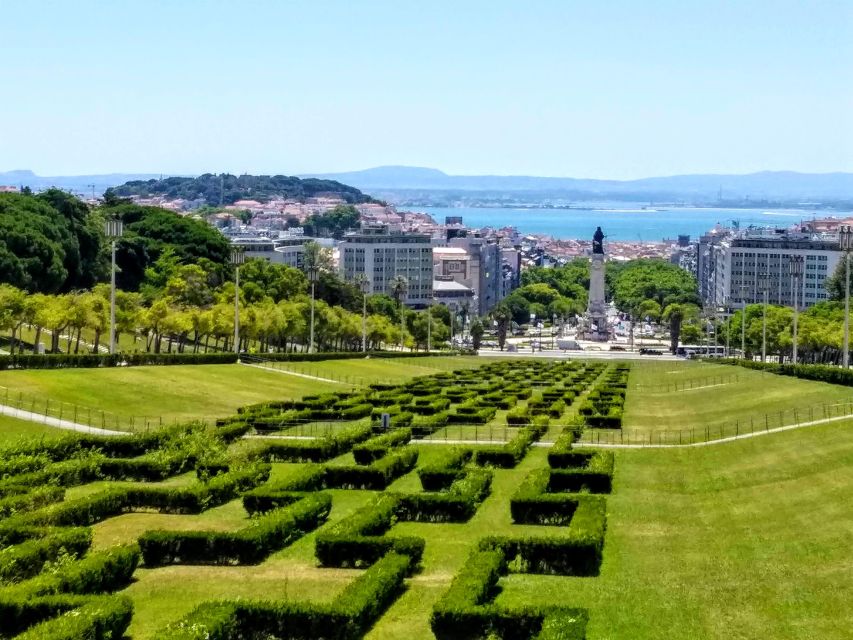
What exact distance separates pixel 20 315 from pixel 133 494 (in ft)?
160

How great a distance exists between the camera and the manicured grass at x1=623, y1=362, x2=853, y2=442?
2280 inches

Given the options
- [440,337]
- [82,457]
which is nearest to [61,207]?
[440,337]

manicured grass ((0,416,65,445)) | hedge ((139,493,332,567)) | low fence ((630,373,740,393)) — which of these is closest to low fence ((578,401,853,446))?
manicured grass ((0,416,65,445))

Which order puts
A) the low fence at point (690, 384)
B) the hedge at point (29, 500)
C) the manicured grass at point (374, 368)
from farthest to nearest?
the manicured grass at point (374, 368) → the low fence at point (690, 384) → the hedge at point (29, 500)

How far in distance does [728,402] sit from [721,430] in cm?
1551

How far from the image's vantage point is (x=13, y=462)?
39.7m

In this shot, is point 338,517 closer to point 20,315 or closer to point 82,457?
point 82,457

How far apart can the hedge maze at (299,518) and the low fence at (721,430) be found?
1.53m

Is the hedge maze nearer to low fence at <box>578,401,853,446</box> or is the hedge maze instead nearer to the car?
low fence at <box>578,401,853,446</box>

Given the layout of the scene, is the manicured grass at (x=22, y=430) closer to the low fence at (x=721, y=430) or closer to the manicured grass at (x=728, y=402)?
the low fence at (x=721, y=430)

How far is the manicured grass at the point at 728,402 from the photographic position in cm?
5791

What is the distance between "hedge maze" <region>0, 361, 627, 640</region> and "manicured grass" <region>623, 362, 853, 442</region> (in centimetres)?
575

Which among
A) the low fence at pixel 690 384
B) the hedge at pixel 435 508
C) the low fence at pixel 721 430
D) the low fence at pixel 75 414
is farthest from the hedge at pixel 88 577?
the low fence at pixel 690 384

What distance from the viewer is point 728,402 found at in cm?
6988
